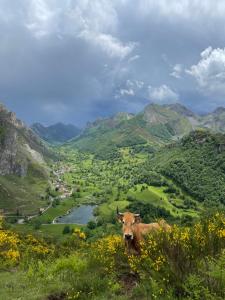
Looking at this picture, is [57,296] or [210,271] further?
[57,296]

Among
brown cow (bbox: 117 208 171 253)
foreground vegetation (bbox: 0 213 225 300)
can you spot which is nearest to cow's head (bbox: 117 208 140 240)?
brown cow (bbox: 117 208 171 253)

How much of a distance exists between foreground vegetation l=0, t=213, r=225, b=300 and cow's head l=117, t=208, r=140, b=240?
2.90 ft

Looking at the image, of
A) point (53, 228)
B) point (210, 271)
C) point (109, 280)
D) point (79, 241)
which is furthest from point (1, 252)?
point (53, 228)

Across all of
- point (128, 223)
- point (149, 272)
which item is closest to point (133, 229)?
point (128, 223)

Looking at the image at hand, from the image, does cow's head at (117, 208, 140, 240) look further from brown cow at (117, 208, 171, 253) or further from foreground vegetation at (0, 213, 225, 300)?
foreground vegetation at (0, 213, 225, 300)

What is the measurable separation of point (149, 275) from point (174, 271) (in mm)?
1262

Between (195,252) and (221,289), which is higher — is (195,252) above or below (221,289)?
above

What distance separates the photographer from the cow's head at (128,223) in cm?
1573

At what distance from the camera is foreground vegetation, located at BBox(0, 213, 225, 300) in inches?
443

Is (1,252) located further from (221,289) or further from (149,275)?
(221,289)

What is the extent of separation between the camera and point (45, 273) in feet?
61.5

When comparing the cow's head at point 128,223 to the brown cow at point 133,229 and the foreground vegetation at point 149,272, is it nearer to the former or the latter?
the brown cow at point 133,229

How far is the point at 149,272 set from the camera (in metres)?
12.4

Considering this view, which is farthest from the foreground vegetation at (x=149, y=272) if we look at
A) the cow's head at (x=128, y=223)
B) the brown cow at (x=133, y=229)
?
the cow's head at (x=128, y=223)
